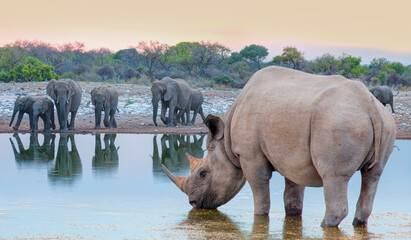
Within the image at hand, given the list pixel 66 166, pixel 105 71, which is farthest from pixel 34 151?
pixel 105 71

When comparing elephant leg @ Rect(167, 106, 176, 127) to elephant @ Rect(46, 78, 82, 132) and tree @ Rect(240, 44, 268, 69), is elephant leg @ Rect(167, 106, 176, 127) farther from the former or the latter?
tree @ Rect(240, 44, 268, 69)

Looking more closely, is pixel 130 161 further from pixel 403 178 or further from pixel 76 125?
pixel 76 125

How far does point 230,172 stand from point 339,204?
183cm

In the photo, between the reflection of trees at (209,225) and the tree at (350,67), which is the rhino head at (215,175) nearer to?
the reflection of trees at (209,225)

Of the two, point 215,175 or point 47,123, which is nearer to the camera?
point 215,175

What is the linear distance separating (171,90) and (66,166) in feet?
47.9

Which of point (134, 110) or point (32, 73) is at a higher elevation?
point (32, 73)

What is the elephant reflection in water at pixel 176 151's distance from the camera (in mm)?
14742

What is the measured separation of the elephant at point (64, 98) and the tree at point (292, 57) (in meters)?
29.6

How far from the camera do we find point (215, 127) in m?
9.05

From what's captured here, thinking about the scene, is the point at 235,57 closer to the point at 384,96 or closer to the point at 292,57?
the point at 292,57

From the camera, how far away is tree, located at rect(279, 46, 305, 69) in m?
55.0

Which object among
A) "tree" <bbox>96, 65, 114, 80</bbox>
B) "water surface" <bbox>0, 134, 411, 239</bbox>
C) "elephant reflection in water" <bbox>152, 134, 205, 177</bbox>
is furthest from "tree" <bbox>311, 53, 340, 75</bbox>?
"water surface" <bbox>0, 134, 411, 239</bbox>

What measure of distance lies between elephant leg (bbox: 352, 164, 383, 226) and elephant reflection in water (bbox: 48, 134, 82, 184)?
5.97 metres
